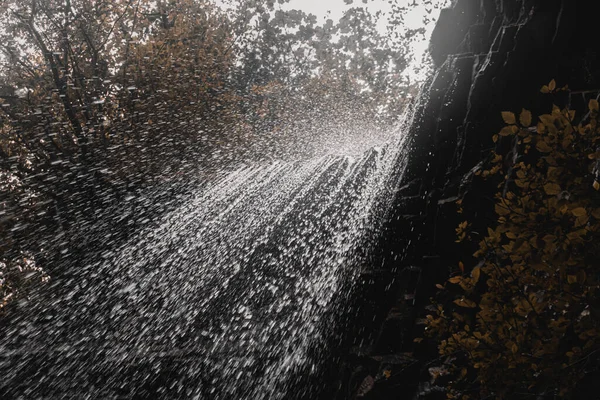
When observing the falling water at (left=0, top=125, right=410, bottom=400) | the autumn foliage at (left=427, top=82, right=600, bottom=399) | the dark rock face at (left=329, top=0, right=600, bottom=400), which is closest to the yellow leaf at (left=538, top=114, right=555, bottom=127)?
the autumn foliage at (left=427, top=82, right=600, bottom=399)

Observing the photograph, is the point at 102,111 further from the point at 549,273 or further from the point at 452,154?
the point at 549,273

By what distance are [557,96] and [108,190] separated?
38.1 feet

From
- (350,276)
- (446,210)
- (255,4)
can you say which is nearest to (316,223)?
(350,276)

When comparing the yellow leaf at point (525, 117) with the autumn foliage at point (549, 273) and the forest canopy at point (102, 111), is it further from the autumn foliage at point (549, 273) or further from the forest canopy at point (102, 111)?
the forest canopy at point (102, 111)

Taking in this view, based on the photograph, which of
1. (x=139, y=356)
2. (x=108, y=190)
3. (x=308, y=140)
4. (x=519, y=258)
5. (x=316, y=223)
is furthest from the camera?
(x=308, y=140)

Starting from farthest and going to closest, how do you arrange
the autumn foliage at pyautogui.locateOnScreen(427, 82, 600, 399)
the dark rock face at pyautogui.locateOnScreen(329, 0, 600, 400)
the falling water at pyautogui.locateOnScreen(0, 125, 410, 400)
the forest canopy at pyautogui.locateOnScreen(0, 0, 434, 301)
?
the forest canopy at pyautogui.locateOnScreen(0, 0, 434, 301) → the falling water at pyautogui.locateOnScreen(0, 125, 410, 400) → the dark rock face at pyautogui.locateOnScreen(329, 0, 600, 400) → the autumn foliage at pyautogui.locateOnScreen(427, 82, 600, 399)

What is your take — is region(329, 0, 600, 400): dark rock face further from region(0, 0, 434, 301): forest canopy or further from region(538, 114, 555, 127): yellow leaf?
region(0, 0, 434, 301): forest canopy

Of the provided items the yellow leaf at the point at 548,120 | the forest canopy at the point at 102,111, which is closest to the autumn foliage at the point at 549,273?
the yellow leaf at the point at 548,120

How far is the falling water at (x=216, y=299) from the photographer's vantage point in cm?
682

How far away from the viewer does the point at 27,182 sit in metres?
12.7

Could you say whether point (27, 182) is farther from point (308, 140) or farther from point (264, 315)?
point (308, 140)

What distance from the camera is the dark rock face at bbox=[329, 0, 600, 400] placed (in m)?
4.48

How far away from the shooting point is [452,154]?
20.0ft

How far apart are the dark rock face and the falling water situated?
1036mm
